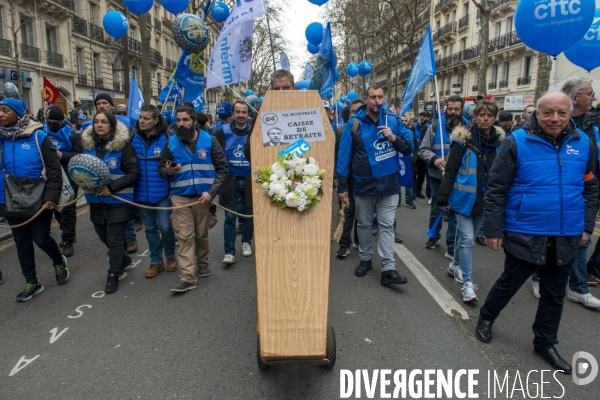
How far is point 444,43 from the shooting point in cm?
4188

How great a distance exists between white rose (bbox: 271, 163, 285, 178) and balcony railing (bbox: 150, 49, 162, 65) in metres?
38.7

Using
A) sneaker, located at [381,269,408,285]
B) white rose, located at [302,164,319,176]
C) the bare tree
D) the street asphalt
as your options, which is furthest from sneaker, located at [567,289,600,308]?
the bare tree

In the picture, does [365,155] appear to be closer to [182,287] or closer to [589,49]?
[182,287]

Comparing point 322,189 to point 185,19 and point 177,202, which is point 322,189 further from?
point 185,19

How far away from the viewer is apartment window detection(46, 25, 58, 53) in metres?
25.7

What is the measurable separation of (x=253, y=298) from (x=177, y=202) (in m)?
1.33

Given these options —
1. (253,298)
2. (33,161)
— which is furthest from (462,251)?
(33,161)

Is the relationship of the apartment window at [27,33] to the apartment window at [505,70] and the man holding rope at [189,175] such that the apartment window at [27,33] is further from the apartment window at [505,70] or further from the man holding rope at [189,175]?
the apartment window at [505,70]

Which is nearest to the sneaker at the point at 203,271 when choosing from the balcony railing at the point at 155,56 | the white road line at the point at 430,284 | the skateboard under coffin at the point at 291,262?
the skateboard under coffin at the point at 291,262

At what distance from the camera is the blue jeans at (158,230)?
477 centimetres

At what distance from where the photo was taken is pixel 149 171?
4656 millimetres

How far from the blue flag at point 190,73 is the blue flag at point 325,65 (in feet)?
6.59

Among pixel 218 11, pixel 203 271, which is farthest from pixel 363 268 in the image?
pixel 218 11

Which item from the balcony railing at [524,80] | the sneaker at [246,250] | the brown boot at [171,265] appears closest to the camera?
the brown boot at [171,265]
